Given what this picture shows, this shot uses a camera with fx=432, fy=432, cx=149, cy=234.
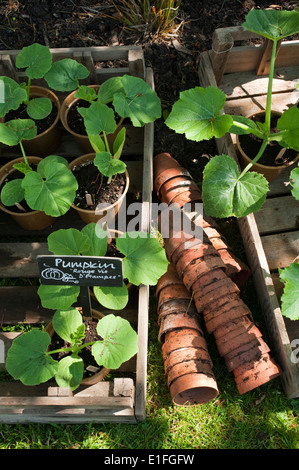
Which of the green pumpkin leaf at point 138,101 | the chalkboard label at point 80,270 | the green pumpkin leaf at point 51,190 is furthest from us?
the green pumpkin leaf at point 138,101

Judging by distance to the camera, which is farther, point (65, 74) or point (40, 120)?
point (40, 120)

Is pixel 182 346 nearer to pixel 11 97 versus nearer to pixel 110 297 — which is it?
pixel 110 297

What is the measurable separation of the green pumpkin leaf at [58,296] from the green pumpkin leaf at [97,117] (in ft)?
2.53

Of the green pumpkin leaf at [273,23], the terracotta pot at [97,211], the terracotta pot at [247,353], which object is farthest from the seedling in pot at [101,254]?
the green pumpkin leaf at [273,23]

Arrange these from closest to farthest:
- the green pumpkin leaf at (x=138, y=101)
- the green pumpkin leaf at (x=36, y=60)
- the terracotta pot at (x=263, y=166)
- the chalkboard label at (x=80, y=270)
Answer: the chalkboard label at (x=80, y=270)
the green pumpkin leaf at (x=138, y=101)
the green pumpkin leaf at (x=36, y=60)
the terracotta pot at (x=263, y=166)

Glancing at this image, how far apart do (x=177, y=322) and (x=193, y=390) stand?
37 centimetres

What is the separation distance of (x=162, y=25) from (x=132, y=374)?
219cm

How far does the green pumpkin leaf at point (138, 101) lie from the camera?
2131 millimetres

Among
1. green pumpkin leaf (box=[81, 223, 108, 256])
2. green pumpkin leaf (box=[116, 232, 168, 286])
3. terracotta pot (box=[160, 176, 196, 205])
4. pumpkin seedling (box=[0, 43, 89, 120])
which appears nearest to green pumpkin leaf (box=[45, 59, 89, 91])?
pumpkin seedling (box=[0, 43, 89, 120])

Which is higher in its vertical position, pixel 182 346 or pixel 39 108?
pixel 39 108

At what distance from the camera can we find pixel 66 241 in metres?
1.87

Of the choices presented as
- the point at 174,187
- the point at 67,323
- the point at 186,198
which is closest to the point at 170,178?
the point at 174,187

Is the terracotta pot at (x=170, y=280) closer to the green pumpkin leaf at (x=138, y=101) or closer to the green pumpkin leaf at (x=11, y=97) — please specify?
the green pumpkin leaf at (x=138, y=101)

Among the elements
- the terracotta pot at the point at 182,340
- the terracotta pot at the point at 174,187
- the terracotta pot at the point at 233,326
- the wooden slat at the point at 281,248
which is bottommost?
the terracotta pot at the point at 182,340
